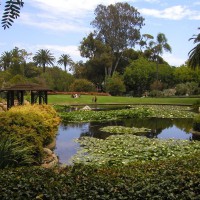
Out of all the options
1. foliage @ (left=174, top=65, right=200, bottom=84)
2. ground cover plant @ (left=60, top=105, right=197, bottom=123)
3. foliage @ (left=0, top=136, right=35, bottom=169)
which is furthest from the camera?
foliage @ (left=174, top=65, right=200, bottom=84)

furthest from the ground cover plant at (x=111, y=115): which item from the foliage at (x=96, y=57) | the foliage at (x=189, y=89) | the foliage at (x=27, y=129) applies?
the foliage at (x=96, y=57)

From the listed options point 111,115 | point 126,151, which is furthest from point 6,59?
point 126,151

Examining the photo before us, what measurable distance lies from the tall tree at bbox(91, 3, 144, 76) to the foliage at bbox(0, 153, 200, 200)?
69.4 m

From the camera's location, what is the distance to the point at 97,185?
221 inches

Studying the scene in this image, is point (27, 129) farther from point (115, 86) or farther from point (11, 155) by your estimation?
point (115, 86)

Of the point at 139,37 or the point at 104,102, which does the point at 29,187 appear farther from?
the point at 139,37

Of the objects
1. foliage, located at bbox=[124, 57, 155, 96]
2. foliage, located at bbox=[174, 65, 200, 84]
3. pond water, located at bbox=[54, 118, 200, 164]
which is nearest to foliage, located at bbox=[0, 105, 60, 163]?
pond water, located at bbox=[54, 118, 200, 164]

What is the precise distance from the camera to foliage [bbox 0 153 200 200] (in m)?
5.34

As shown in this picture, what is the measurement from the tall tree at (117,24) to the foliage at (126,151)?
59.0 metres

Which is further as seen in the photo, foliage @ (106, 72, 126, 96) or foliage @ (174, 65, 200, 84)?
foliage @ (174, 65, 200, 84)

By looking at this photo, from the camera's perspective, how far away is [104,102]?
163ft

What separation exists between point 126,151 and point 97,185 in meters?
8.37

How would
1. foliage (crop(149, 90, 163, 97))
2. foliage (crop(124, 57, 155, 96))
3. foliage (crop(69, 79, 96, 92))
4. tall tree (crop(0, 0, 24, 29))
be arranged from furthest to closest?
foliage (crop(124, 57, 155, 96)) < foliage (crop(69, 79, 96, 92)) < foliage (crop(149, 90, 163, 97)) < tall tree (crop(0, 0, 24, 29))

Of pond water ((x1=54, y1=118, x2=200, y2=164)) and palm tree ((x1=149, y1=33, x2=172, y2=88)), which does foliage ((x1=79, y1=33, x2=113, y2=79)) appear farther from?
pond water ((x1=54, y1=118, x2=200, y2=164))
